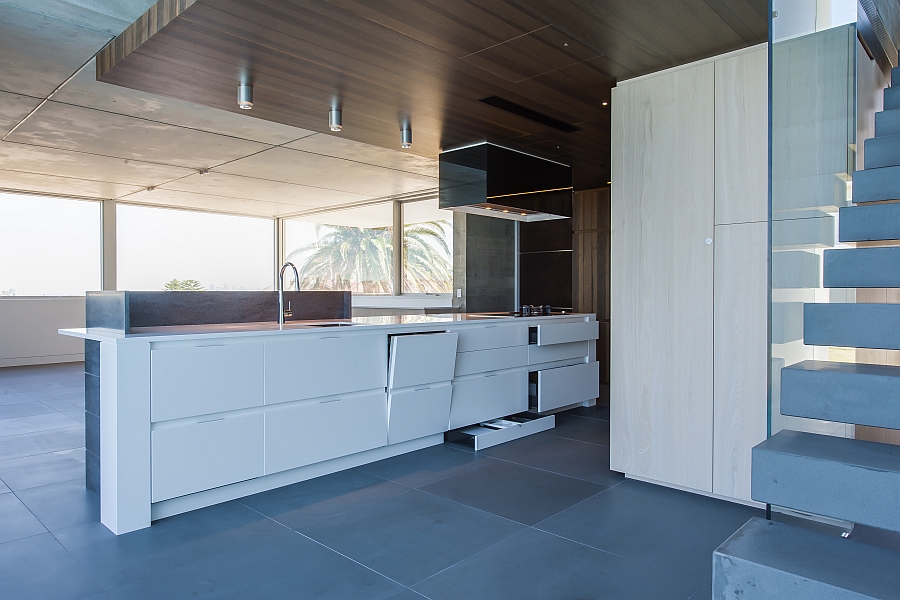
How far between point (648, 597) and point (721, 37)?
111 inches

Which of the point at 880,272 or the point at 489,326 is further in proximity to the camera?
the point at 489,326

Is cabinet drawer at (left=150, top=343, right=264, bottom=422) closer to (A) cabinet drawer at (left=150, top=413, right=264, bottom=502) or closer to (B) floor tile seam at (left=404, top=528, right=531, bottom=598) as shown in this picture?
(A) cabinet drawer at (left=150, top=413, right=264, bottom=502)

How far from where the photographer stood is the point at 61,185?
8703mm

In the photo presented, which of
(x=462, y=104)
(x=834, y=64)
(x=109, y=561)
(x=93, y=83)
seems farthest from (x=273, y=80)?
(x=834, y=64)

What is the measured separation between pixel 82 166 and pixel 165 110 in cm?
306

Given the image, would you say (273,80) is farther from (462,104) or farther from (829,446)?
(829,446)

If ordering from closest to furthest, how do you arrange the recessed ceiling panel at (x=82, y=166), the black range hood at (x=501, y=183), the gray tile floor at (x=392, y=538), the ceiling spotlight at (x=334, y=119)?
the gray tile floor at (x=392, y=538), the ceiling spotlight at (x=334, y=119), the black range hood at (x=501, y=183), the recessed ceiling panel at (x=82, y=166)

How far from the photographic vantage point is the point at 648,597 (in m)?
2.29

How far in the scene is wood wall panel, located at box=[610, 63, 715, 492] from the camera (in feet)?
11.4

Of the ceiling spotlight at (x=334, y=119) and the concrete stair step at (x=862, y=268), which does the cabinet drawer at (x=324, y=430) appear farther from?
the concrete stair step at (x=862, y=268)

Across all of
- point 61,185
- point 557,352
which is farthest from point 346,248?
point 557,352

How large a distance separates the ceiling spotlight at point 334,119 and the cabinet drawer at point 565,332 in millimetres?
2430

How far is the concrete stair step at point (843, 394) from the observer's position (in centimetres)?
178

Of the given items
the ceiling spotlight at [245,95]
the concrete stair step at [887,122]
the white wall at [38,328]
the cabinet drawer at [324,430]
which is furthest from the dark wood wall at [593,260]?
the white wall at [38,328]
